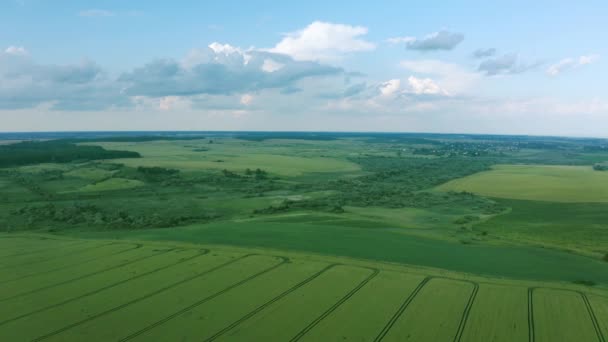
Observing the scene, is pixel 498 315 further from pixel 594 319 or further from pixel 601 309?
pixel 601 309

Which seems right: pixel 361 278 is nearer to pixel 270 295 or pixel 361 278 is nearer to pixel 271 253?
pixel 270 295

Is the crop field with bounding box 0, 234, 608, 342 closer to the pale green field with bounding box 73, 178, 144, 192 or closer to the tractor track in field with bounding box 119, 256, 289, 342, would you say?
the tractor track in field with bounding box 119, 256, 289, 342

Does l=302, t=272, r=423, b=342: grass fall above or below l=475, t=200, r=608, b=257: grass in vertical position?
above

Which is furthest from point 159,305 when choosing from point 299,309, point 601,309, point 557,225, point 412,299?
point 557,225

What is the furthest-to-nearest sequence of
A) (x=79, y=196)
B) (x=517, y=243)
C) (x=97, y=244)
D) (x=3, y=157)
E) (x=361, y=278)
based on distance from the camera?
1. (x=3, y=157)
2. (x=79, y=196)
3. (x=517, y=243)
4. (x=97, y=244)
5. (x=361, y=278)

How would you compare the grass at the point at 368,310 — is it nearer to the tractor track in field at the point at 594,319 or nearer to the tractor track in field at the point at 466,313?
the tractor track in field at the point at 466,313

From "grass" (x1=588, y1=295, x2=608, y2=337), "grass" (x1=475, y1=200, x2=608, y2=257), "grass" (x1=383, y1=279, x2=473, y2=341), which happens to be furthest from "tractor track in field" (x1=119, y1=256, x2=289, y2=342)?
"grass" (x1=475, y1=200, x2=608, y2=257)

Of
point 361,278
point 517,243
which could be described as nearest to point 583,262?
point 517,243
